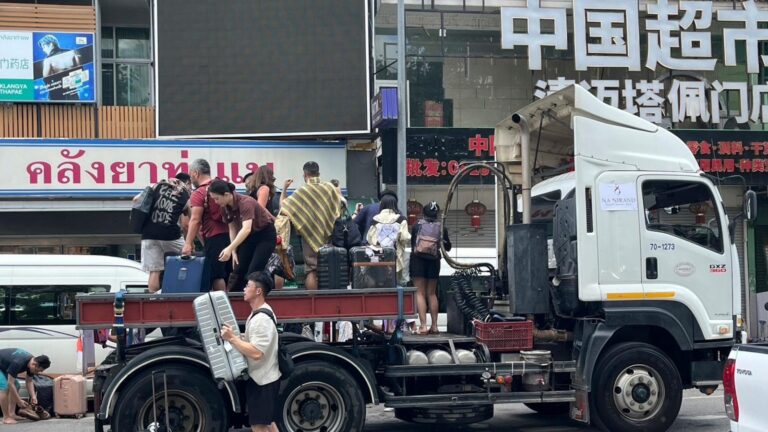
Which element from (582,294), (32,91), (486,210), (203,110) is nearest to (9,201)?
(32,91)

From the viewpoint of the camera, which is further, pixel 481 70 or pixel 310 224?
pixel 481 70

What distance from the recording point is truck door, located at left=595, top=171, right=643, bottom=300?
9117mm

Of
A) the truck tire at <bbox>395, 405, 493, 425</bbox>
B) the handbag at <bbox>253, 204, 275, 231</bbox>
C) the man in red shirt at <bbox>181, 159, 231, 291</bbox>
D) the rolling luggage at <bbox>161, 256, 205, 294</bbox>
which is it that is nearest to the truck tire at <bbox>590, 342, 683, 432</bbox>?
the truck tire at <bbox>395, 405, 493, 425</bbox>

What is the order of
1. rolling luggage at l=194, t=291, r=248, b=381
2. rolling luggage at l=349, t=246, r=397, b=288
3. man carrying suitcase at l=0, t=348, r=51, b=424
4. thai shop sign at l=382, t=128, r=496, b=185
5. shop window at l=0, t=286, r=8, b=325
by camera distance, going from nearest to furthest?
1. rolling luggage at l=194, t=291, r=248, b=381
2. rolling luggage at l=349, t=246, r=397, b=288
3. man carrying suitcase at l=0, t=348, r=51, b=424
4. shop window at l=0, t=286, r=8, b=325
5. thai shop sign at l=382, t=128, r=496, b=185

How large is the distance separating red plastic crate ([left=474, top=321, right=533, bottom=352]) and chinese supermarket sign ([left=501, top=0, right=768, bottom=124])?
37.1ft

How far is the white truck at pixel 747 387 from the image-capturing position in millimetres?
5387

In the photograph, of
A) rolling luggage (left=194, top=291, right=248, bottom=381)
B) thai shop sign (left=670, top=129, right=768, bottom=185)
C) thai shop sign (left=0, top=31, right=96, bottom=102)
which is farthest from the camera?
thai shop sign (left=670, top=129, right=768, bottom=185)

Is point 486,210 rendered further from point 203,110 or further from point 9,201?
point 9,201

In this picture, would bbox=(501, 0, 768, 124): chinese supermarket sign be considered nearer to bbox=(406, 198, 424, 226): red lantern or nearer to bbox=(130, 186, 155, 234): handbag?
bbox=(406, 198, 424, 226): red lantern

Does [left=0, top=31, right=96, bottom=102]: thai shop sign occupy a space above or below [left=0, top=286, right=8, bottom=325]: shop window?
above

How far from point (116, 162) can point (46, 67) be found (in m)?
2.56

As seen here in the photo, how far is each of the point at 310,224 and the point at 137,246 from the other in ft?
39.9

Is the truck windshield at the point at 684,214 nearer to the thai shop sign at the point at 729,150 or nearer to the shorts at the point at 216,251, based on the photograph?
the shorts at the point at 216,251

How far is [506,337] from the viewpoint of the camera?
30.3 feet
